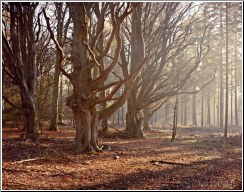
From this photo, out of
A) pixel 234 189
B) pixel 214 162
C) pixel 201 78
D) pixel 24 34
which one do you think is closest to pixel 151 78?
pixel 24 34

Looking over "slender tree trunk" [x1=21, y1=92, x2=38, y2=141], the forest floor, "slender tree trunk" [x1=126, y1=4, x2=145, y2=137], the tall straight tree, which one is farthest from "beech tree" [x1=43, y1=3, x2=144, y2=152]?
"slender tree trunk" [x1=126, y1=4, x2=145, y2=137]

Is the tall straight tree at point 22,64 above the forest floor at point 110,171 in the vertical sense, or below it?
above

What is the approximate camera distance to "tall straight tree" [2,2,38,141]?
1330cm

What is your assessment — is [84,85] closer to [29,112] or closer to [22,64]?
[29,112]

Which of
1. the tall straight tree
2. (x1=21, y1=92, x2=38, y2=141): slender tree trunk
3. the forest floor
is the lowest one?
the forest floor

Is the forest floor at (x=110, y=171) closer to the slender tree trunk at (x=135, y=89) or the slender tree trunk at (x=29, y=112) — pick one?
the slender tree trunk at (x=29, y=112)

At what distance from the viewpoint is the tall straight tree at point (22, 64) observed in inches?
524

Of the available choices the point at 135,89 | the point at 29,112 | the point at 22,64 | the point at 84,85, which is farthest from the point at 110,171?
the point at 135,89

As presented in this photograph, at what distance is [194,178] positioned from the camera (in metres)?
6.93

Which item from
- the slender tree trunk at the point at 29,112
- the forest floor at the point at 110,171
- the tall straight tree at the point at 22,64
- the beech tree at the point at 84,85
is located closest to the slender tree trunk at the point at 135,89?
the tall straight tree at the point at 22,64

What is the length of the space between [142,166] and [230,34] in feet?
87.6

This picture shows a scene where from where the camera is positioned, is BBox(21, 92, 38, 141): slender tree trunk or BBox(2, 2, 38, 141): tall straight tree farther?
BBox(21, 92, 38, 141): slender tree trunk

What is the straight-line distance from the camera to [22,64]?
→ 13.9 meters

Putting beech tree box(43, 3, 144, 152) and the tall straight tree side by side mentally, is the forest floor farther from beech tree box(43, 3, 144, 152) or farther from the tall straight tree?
the tall straight tree
